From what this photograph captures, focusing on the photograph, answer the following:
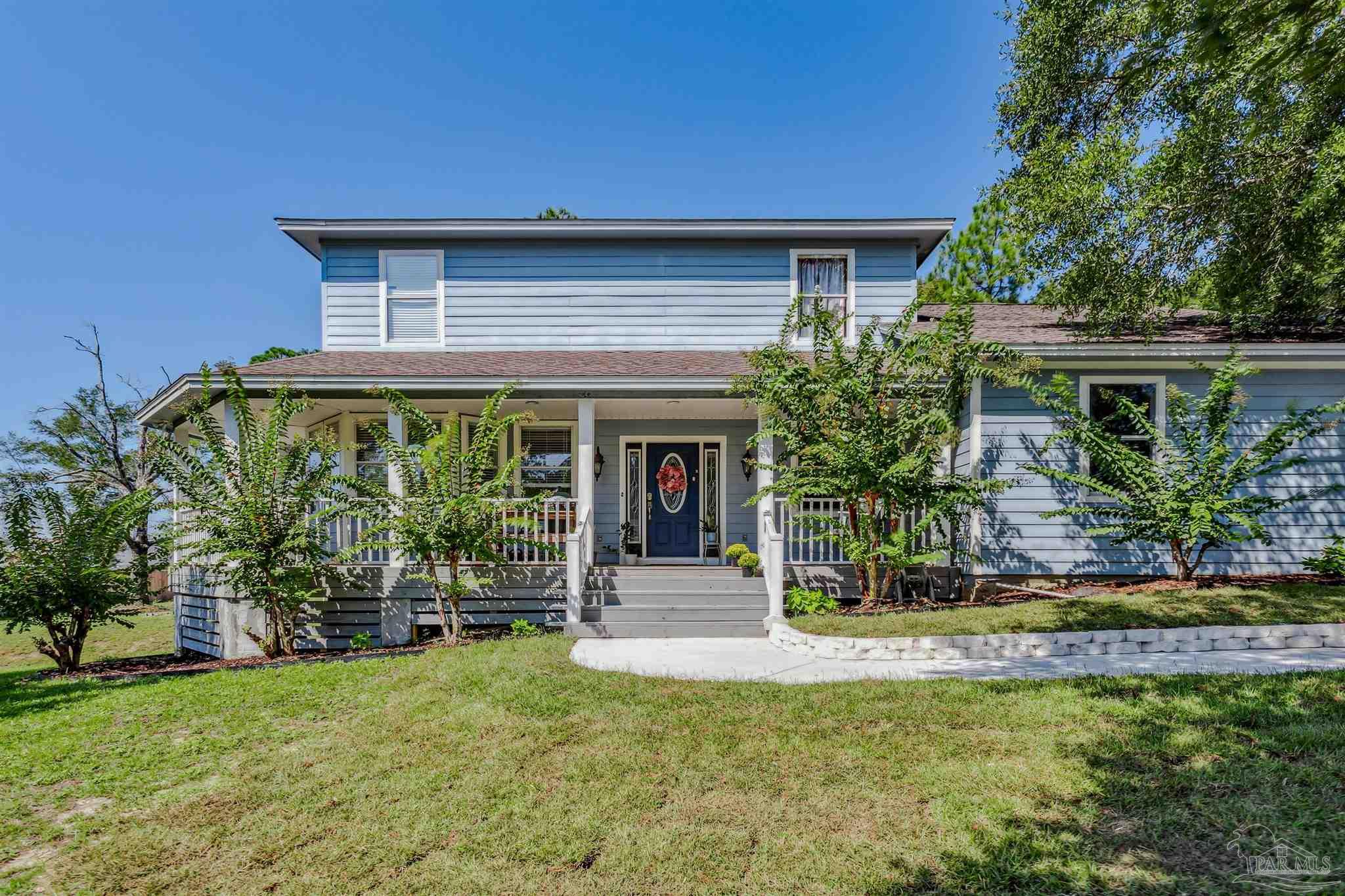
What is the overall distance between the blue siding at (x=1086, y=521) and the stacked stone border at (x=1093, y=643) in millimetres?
2574

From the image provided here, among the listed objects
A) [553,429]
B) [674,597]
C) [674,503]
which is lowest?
[674,597]

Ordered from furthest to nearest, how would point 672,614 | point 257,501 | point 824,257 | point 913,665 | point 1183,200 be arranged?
point 824,257 < point 1183,200 < point 672,614 < point 257,501 < point 913,665

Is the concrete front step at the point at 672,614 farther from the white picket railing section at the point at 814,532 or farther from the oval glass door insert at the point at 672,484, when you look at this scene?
the oval glass door insert at the point at 672,484

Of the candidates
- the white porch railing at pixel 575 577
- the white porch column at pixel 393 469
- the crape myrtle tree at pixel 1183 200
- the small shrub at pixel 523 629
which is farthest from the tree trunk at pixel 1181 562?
the white porch column at pixel 393 469

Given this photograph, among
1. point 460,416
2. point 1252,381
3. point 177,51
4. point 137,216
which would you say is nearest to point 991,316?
point 1252,381

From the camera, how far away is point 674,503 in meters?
10.6

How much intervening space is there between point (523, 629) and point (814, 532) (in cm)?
407

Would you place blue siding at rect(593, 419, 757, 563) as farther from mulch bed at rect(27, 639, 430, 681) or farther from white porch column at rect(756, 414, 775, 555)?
mulch bed at rect(27, 639, 430, 681)

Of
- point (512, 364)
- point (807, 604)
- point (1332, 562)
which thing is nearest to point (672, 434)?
point (512, 364)

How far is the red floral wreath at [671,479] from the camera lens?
1064 cm

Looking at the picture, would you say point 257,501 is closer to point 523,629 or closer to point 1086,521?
point 523,629

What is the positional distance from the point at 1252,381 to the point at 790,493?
254 inches

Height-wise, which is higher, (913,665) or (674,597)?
(674,597)

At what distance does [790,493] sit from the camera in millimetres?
8023
